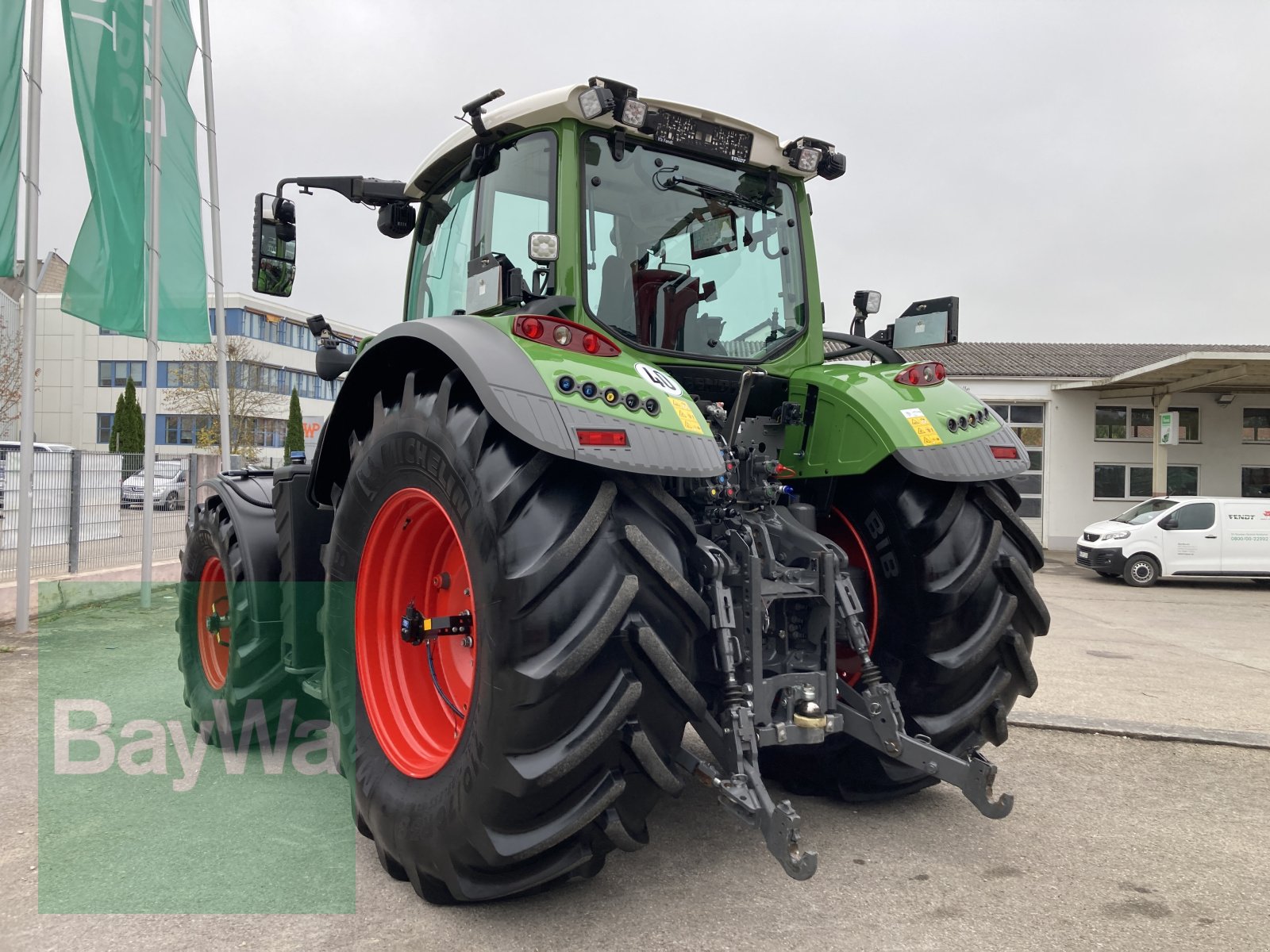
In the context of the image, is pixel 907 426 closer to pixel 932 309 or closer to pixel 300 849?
pixel 932 309

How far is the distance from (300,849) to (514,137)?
2.53 meters

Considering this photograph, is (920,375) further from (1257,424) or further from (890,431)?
(1257,424)

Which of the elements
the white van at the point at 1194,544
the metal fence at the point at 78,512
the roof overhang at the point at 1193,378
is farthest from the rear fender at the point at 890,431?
the roof overhang at the point at 1193,378

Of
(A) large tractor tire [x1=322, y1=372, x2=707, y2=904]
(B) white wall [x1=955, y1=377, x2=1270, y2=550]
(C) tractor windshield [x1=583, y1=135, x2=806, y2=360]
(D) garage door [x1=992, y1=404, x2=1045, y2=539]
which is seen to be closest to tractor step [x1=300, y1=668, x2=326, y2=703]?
(A) large tractor tire [x1=322, y1=372, x2=707, y2=904]

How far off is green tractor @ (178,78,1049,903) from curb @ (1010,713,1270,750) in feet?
5.55

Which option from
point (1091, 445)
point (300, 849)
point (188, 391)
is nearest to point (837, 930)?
point (300, 849)

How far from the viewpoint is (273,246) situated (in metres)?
3.80

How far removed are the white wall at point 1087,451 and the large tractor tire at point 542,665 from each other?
69.1ft

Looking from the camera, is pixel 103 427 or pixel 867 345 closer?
pixel 867 345

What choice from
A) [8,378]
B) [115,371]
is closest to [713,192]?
[8,378]

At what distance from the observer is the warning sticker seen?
3148 mm

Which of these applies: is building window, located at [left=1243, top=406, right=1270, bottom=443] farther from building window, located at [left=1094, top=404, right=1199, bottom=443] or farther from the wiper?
the wiper

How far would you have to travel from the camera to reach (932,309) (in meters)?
3.76

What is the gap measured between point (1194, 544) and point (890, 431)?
15226 mm
